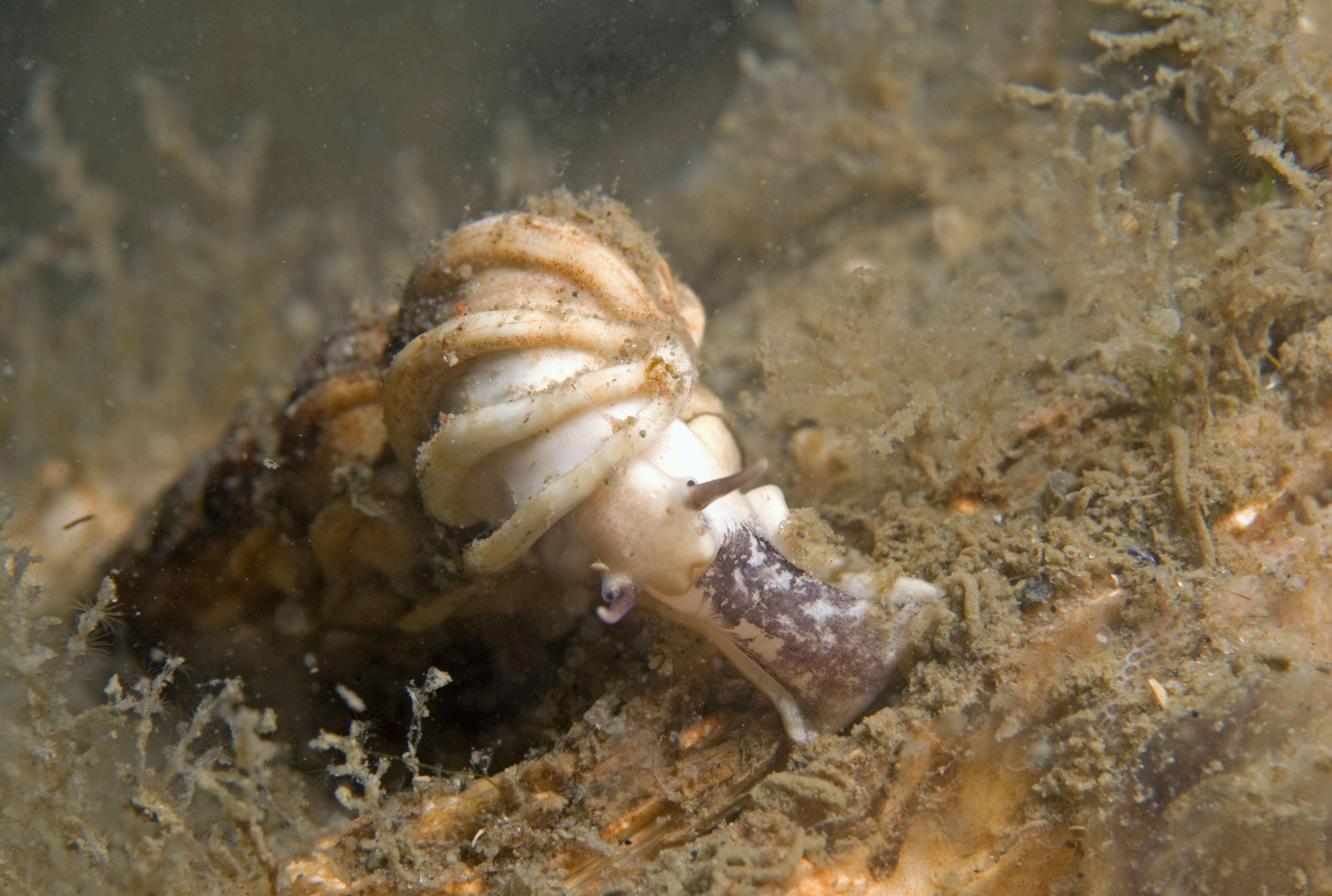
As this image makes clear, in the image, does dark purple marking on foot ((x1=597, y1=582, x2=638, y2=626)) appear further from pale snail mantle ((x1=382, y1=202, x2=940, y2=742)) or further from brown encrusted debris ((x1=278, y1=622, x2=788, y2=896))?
brown encrusted debris ((x1=278, y1=622, x2=788, y2=896))

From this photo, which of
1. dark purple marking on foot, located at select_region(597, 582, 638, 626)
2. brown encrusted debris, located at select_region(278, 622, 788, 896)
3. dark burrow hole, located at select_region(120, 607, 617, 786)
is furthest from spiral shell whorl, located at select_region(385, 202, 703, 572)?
brown encrusted debris, located at select_region(278, 622, 788, 896)

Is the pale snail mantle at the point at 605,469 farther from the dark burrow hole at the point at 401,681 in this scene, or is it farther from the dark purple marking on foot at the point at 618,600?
the dark burrow hole at the point at 401,681

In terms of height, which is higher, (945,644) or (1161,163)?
(1161,163)

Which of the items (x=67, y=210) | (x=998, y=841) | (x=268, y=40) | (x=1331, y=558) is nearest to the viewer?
(x=998, y=841)

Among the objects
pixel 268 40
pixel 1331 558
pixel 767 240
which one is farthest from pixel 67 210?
A: pixel 1331 558

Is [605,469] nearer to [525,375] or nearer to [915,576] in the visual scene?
[525,375]

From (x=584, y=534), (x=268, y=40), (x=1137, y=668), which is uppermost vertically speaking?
(x=268, y=40)

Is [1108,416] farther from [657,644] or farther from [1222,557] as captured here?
[657,644]

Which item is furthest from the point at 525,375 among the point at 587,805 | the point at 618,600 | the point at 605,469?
the point at 587,805
